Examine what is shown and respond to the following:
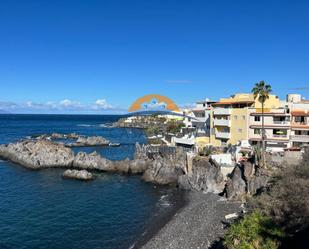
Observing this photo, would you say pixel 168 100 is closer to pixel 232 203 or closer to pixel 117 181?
pixel 117 181

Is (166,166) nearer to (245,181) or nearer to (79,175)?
(245,181)

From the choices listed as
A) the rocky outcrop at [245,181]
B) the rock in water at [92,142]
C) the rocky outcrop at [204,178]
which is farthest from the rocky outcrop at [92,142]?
the rocky outcrop at [245,181]

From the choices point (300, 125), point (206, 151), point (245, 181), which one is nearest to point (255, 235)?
point (245, 181)

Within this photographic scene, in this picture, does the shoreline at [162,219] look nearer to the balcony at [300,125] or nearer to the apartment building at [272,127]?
the apartment building at [272,127]

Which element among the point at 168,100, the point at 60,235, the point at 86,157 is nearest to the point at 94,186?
the point at 86,157

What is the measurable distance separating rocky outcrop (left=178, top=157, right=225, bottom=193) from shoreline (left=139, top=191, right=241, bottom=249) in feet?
10.3

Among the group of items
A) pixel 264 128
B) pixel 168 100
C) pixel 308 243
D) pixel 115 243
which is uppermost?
pixel 168 100

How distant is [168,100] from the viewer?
93.5m

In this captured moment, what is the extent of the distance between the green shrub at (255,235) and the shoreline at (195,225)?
6152 mm

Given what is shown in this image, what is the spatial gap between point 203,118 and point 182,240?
41.9 m

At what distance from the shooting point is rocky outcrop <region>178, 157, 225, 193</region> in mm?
48875

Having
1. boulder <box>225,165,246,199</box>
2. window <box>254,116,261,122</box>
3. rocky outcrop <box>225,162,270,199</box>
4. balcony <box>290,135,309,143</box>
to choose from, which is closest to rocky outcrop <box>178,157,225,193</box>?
rocky outcrop <box>225,162,270,199</box>

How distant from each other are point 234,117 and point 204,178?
49.6 feet

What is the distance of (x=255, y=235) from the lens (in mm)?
23203
